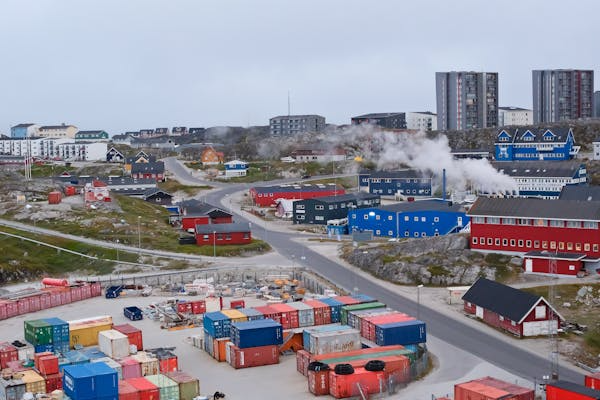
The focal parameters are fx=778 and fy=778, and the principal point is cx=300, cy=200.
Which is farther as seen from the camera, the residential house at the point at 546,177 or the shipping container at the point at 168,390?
the residential house at the point at 546,177

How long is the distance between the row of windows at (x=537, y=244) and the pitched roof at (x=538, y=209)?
1.54 meters

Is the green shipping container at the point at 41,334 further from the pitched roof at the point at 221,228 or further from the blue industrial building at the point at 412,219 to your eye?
the blue industrial building at the point at 412,219

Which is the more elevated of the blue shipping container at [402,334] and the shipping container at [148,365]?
the blue shipping container at [402,334]

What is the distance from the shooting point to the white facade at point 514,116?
152 meters

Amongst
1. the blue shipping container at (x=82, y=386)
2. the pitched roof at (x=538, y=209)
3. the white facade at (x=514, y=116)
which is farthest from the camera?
the white facade at (x=514, y=116)

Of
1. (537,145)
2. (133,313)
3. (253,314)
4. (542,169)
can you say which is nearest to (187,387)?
(253,314)

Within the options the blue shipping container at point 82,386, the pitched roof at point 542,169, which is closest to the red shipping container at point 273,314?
the blue shipping container at point 82,386

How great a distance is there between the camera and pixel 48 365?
102 ft

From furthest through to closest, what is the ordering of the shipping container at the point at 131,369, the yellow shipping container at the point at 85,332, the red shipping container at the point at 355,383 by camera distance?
the yellow shipping container at the point at 85,332 → the shipping container at the point at 131,369 → the red shipping container at the point at 355,383

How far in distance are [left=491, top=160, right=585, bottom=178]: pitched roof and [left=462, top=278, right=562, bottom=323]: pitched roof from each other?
1551 inches

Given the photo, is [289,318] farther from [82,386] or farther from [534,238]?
[534,238]

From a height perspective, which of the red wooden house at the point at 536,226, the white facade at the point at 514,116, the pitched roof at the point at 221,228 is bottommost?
the pitched roof at the point at 221,228

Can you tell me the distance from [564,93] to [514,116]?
48.2 ft

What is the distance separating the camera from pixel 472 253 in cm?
4950
